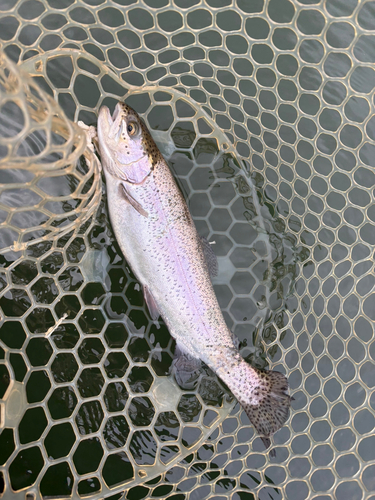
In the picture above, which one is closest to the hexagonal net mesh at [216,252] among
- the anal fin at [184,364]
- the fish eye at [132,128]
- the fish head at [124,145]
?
the anal fin at [184,364]

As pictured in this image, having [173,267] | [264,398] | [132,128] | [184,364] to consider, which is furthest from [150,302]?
[132,128]

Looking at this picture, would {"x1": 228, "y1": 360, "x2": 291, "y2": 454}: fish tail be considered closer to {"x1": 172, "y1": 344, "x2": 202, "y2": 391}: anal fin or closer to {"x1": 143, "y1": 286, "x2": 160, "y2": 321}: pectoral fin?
{"x1": 172, "y1": 344, "x2": 202, "y2": 391}: anal fin

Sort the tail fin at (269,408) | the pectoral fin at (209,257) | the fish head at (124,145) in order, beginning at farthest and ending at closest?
the pectoral fin at (209,257)
the tail fin at (269,408)
the fish head at (124,145)

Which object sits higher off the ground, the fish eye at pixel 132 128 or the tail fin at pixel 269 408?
the fish eye at pixel 132 128

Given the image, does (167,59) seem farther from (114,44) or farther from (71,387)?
(71,387)

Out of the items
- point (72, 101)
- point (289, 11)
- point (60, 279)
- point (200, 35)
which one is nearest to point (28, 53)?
point (72, 101)

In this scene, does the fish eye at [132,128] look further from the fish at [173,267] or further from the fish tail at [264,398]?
the fish tail at [264,398]

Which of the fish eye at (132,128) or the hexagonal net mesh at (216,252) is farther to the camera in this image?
the hexagonal net mesh at (216,252)
